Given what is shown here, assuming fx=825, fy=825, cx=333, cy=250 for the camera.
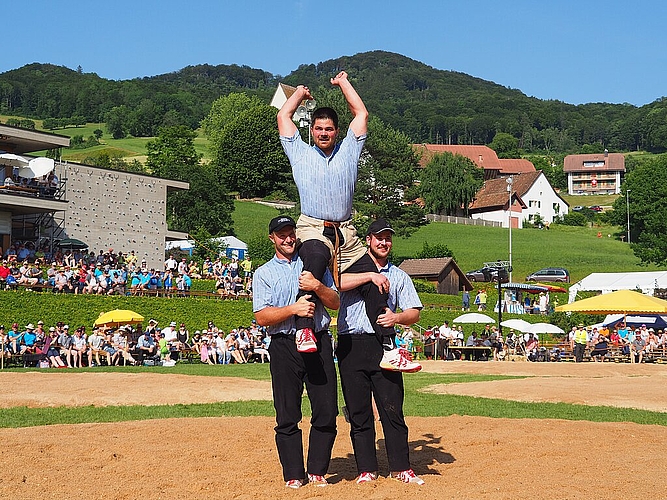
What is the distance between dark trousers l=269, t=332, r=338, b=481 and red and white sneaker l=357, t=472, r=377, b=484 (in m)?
0.30

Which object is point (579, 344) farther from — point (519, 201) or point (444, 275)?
point (519, 201)

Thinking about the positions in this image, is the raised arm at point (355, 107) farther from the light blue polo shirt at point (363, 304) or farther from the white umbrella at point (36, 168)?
the white umbrella at point (36, 168)

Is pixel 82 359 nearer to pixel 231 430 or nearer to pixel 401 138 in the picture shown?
pixel 231 430

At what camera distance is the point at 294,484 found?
22.1 ft

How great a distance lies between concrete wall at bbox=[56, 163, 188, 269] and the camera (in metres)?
43.4

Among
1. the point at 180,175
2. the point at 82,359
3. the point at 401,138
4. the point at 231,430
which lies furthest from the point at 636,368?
the point at 180,175

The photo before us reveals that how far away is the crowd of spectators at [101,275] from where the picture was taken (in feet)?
97.6

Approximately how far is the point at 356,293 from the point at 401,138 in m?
67.1

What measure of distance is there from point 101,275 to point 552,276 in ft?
138

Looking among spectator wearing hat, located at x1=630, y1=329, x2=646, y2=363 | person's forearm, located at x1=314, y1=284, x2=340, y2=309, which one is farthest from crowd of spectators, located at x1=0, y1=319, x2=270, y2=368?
person's forearm, located at x1=314, y1=284, x2=340, y2=309

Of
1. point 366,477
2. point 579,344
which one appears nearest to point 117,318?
point 579,344

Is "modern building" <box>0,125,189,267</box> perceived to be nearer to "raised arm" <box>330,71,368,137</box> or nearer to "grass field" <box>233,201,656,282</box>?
"grass field" <box>233,201,656,282</box>

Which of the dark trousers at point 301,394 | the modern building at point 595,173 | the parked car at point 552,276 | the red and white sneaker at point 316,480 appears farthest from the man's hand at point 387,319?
the modern building at point 595,173

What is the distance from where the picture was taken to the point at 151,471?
721cm
